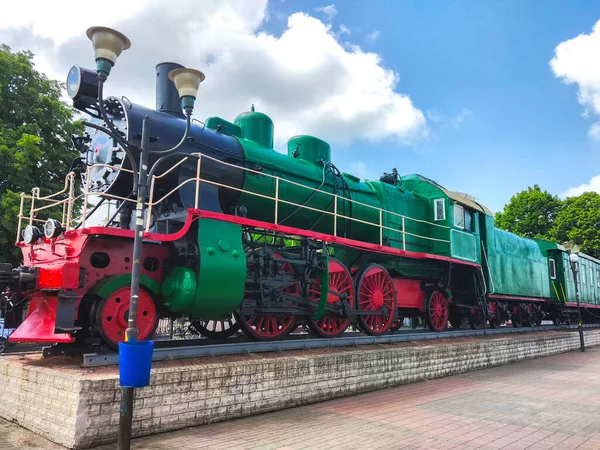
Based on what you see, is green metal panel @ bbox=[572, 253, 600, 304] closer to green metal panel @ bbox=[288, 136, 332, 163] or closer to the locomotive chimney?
green metal panel @ bbox=[288, 136, 332, 163]

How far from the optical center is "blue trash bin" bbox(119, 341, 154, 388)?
412cm

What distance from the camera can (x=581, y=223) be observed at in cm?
3869

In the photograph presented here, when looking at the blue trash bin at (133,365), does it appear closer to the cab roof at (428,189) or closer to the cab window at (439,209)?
the cab window at (439,209)

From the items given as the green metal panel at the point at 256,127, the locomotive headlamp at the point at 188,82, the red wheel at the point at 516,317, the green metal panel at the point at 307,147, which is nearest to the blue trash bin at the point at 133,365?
the locomotive headlamp at the point at 188,82

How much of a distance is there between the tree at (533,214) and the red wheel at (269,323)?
38258 millimetres

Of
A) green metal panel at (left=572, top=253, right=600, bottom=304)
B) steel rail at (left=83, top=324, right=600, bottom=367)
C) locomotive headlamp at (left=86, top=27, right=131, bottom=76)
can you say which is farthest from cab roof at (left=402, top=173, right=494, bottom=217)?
green metal panel at (left=572, top=253, right=600, bottom=304)

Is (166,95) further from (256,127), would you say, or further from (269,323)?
(269,323)

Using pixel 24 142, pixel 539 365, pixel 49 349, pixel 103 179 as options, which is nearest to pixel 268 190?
pixel 103 179

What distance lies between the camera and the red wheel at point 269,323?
7460 mm

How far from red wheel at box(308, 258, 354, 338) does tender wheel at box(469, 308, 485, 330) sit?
6023 mm

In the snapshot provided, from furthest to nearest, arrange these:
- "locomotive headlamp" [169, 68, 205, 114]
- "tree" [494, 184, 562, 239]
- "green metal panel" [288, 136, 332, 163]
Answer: "tree" [494, 184, 562, 239]
"green metal panel" [288, 136, 332, 163]
"locomotive headlamp" [169, 68, 205, 114]

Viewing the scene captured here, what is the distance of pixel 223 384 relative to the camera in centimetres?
583

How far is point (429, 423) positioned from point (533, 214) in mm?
40859

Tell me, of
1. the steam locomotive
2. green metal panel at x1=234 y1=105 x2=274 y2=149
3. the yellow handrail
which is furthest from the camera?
green metal panel at x1=234 y1=105 x2=274 y2=149
